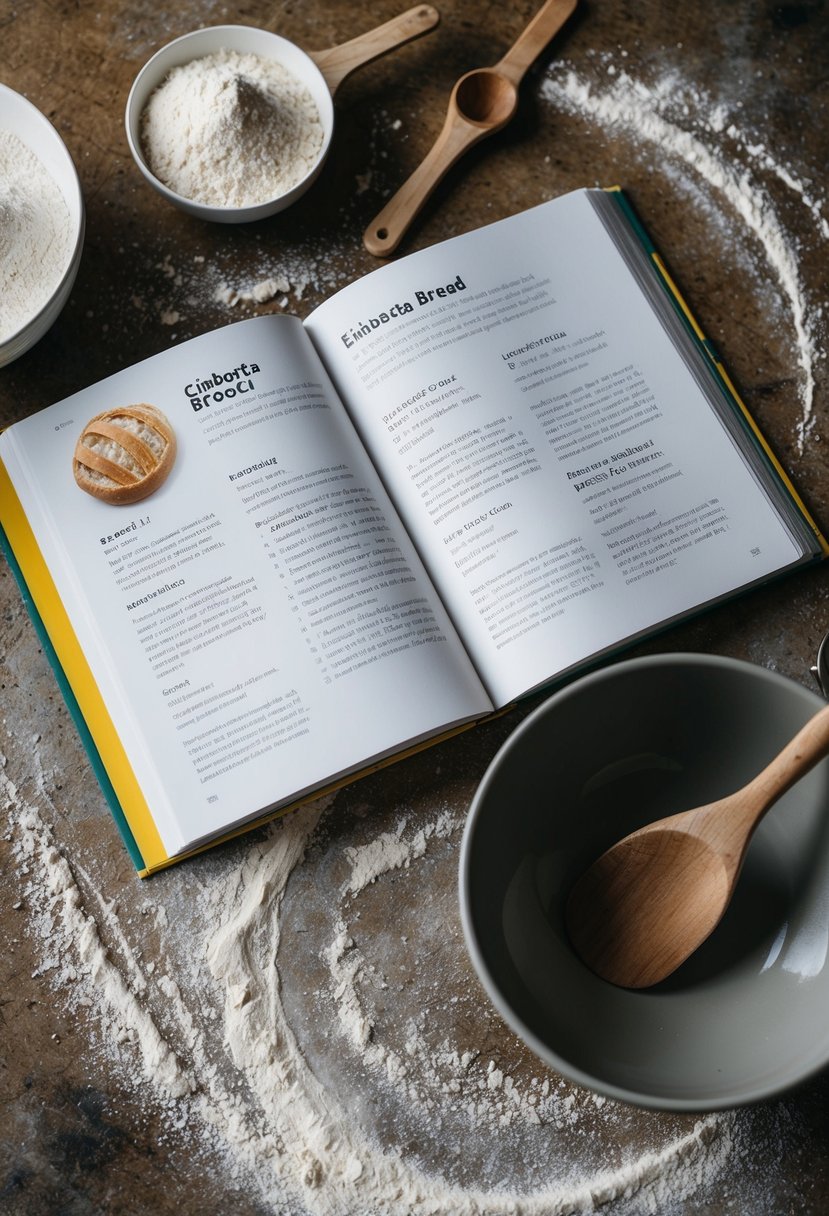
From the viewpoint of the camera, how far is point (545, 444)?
78cm

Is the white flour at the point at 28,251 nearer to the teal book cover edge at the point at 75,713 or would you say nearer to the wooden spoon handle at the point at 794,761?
the teal book cover edge at the point at 75,713

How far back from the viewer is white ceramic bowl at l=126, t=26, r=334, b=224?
80cm

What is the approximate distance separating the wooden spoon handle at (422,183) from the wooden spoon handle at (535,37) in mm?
68

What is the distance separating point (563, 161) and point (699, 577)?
39 centimetres

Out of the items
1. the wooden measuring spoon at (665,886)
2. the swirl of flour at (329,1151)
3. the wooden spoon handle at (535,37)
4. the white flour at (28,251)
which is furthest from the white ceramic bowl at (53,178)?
the wooden measuring spoon at (665,886)

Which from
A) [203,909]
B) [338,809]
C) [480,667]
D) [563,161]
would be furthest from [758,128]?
[203,909]

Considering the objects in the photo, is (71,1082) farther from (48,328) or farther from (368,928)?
(48,328)

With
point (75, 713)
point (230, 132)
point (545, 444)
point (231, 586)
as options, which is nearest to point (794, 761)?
point (545, 444)

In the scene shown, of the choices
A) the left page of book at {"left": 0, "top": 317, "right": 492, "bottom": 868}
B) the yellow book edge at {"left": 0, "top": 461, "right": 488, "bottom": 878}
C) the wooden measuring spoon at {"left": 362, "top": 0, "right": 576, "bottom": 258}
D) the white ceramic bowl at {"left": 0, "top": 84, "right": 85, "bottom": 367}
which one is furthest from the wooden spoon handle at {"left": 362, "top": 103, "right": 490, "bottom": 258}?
the yellow book edge at {"left": 0, "top": 461, "right": 488, "bottom": 878}

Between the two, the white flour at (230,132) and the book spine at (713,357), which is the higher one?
the white flour at (230,132)

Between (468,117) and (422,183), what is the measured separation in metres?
0.08

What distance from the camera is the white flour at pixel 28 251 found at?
0.77 metres

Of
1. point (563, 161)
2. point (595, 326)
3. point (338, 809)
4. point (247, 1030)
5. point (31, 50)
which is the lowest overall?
point (247, 1030)

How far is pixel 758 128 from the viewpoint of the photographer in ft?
2.88
